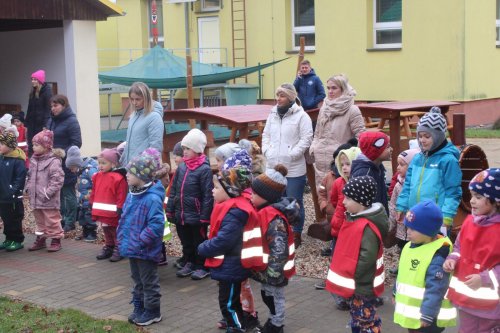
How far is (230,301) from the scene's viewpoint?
560 centimetres

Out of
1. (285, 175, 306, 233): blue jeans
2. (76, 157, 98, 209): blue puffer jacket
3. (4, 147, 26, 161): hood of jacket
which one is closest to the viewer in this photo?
(285, 175, 306, 233): blue jeans

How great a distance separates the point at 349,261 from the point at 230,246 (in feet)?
3.09

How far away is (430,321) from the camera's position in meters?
4.50

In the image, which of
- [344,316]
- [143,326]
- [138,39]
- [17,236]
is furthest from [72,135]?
[138,39]

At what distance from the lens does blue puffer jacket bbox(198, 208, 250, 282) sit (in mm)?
5410

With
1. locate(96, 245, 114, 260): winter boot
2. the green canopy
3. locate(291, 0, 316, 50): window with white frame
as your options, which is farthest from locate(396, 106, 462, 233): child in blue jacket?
locate(291, 0, 316, 50): window with white frame

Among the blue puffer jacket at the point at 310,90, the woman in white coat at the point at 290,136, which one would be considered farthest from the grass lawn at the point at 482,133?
the woman in white coat at the point at 290,136

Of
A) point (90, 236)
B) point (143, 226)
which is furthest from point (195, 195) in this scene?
point (90, 236)

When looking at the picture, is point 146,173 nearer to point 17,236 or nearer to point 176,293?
point 176,293

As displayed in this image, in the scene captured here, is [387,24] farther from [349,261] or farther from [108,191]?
[349,261]

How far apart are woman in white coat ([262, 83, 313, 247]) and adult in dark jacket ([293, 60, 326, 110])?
335cm

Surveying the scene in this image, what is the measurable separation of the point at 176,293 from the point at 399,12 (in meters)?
14.9

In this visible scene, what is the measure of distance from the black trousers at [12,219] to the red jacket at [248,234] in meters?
4.03

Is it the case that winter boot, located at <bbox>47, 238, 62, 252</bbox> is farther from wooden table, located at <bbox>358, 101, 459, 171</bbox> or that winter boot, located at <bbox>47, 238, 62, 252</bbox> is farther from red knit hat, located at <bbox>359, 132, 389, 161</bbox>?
red knit hat, located at <bbox>359, 132, 389, 161</bbox>
